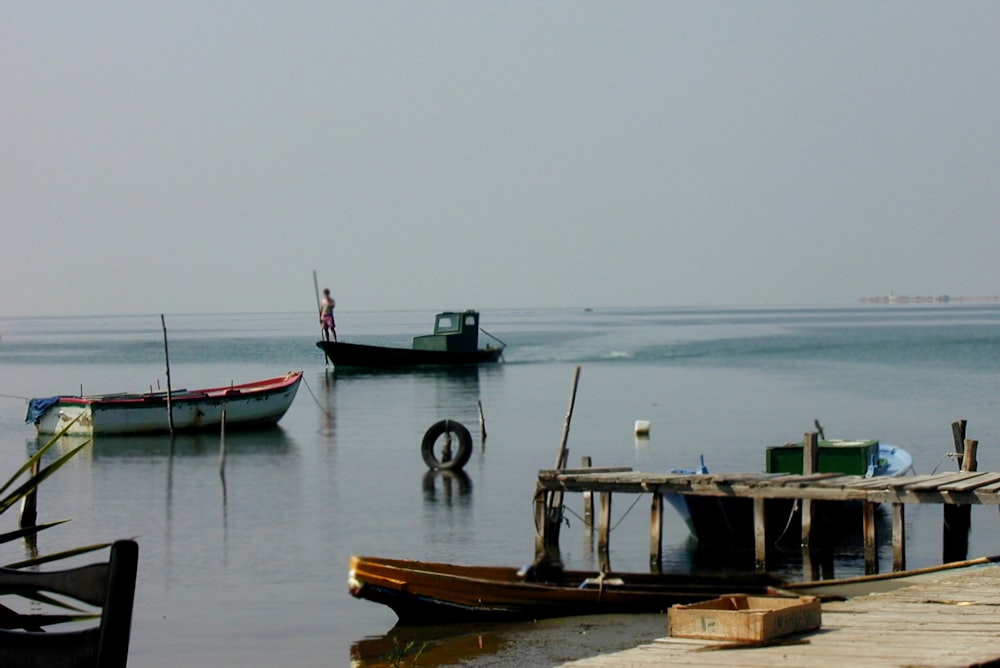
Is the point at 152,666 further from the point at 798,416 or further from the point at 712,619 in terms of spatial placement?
the point at 798,416

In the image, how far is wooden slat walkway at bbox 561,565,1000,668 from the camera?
7828 millimetres

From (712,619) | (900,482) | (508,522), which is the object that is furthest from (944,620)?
(508,522)

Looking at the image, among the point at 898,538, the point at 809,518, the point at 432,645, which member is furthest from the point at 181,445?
the point at 898,538

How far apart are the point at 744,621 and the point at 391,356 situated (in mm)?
66623

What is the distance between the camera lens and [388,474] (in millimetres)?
33750

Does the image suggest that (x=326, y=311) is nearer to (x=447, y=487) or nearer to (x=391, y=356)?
(x=391, y=356)

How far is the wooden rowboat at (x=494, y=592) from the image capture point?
1548cm

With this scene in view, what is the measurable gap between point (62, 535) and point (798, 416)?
30.2 meters

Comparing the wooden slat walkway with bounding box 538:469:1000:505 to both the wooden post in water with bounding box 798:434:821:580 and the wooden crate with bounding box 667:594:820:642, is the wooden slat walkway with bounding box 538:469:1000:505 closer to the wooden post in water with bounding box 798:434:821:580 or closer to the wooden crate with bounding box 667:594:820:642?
the wooden post in water with bounding box 798:434:821:580

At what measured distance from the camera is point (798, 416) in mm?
48500

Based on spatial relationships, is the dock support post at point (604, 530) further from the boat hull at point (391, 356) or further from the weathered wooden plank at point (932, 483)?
the boat hull at point (391, 356)

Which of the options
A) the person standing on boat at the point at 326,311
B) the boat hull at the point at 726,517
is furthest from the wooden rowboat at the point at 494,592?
the person standing on boat at the point at 326,311

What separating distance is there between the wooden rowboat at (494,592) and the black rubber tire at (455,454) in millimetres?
15811

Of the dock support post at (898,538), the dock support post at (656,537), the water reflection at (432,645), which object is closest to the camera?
the water reflection at (432,645)
